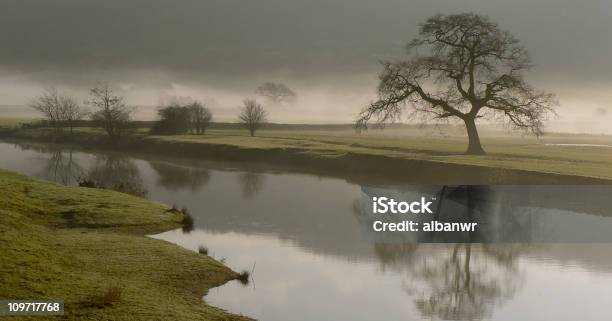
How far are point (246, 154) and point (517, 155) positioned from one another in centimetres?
2960

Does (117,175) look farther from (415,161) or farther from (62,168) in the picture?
(415,161)

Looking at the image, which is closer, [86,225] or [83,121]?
[86,225]

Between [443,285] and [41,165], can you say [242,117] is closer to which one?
[41,165]

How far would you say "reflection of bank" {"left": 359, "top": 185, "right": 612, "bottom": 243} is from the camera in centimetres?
2788

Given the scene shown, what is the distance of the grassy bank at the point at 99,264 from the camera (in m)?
13.8

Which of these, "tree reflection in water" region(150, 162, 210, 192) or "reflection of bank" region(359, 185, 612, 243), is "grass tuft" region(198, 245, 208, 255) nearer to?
"reflection of bank" region(359, 185, 612, 243)

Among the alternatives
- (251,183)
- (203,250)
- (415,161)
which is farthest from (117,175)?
(203,250)

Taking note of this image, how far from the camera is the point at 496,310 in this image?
55.8 ft

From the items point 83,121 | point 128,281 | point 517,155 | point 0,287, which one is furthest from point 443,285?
point 83,121

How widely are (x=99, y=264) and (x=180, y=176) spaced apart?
33326mm

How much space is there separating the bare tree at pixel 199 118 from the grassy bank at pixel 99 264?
65.1 m

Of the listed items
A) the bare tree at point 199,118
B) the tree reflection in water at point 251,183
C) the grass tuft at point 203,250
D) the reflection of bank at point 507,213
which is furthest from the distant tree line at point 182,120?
the grass tuft at point 203,250

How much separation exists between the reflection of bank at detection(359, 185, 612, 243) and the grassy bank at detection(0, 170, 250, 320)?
37.0ft

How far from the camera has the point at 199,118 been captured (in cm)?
9362
